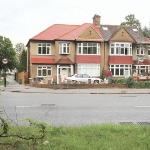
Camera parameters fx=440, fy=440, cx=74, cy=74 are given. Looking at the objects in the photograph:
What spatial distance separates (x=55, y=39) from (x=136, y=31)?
13.7 metres

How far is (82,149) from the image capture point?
303 inches

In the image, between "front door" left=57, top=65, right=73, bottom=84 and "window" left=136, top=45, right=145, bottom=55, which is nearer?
"front door" left=57, top=65, right=73, bottom=84

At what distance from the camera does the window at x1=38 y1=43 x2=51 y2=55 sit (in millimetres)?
55531

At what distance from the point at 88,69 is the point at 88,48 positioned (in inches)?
106

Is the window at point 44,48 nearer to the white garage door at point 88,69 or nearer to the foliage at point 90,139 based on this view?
the white garage door at point 88,69

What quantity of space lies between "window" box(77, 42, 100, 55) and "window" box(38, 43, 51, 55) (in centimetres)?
382

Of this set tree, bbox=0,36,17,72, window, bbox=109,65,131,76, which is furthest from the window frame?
tree, bbox=0,36,17,72

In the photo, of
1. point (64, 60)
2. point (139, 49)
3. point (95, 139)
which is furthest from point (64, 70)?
point (95, 139)

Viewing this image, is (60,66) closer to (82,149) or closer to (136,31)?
(136,31)

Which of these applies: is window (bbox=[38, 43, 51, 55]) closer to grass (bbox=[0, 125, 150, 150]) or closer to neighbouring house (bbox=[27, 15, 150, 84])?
neighbouring house (bbox=[27, 15, 150, 84])

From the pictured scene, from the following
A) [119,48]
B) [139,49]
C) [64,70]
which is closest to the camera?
[64,70]

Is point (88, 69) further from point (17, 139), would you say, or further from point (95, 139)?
point (17, 139)

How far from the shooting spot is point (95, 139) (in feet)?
28.8

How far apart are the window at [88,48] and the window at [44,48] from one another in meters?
3.82
